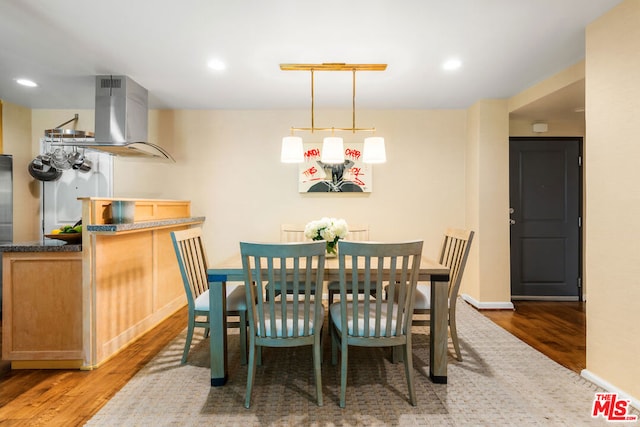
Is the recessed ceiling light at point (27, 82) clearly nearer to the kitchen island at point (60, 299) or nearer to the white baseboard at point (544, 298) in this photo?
the kitchen island at point (60, 299)

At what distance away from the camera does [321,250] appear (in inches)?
76.0

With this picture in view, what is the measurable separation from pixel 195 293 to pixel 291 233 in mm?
1387

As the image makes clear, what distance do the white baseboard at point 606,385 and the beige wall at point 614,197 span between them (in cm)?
2

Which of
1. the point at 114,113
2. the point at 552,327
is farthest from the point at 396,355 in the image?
the point at 114,113

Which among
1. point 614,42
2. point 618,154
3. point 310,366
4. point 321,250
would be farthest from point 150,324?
point 614,42

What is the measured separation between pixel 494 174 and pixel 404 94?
1.41 meters

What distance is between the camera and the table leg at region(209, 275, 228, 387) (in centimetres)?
220

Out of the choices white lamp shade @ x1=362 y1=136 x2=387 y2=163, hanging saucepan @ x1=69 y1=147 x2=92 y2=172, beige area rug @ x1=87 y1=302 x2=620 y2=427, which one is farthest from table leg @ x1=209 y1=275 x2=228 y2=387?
hanging saucepan @ x1=69 y1=147 x2=92 y2=172

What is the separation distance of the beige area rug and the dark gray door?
202 cm

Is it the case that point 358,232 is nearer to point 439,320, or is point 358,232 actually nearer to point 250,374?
point 439,320

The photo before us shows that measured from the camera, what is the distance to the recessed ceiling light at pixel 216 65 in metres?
2.90

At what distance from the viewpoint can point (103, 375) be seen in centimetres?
241

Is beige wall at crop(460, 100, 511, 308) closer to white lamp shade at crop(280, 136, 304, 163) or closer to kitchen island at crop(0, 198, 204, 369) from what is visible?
white lamp shade at crop(280, 136, 304, 163)

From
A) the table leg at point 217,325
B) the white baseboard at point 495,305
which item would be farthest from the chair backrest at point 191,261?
the white baseboard at point 495,305
